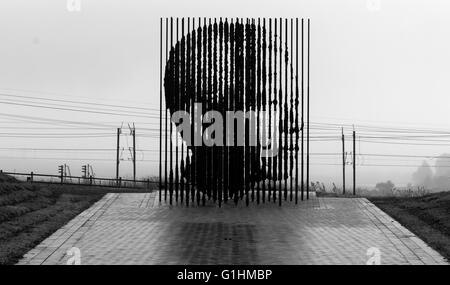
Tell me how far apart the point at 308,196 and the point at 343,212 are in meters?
3.49

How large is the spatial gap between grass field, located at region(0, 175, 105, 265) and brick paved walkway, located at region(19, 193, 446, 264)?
0.32 meters

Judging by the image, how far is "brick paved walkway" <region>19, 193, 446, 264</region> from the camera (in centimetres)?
1060

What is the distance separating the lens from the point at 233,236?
42.5 ft

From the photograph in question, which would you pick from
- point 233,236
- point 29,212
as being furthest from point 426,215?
point 29,212

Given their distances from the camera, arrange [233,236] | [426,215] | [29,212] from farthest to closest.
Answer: [29,212], [426,215], [233,236]

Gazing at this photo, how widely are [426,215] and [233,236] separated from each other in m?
6.02

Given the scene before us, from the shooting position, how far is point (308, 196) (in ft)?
67.6

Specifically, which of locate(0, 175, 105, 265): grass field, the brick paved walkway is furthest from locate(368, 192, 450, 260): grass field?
locate(0, 175, 105, 265): grass field

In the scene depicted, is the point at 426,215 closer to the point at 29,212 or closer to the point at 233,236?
the point at 233,236

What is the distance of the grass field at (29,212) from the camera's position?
11758mm

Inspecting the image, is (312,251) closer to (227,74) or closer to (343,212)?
(343,212)

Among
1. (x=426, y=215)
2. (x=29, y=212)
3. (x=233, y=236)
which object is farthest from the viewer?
(x=29, y=212)
